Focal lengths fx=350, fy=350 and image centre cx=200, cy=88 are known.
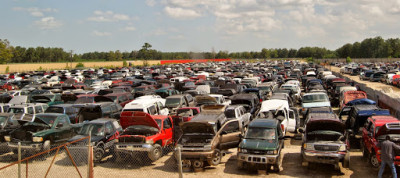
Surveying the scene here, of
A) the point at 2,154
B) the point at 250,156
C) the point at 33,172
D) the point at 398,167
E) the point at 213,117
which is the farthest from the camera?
the point at 2,154

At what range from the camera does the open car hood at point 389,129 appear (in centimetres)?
1119

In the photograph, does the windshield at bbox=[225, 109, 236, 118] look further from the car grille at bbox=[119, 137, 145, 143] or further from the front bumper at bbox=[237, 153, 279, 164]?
the car grille at bbox=[119, 137, 145, 143]

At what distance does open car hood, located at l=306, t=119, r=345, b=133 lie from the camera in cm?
1227

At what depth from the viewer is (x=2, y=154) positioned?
1486 cm

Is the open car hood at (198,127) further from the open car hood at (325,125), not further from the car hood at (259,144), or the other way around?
the open car hood at (325,125)

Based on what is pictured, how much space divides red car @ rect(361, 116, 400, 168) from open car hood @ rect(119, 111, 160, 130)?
759 centimetres

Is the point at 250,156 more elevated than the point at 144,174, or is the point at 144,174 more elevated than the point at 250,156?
the point at 250,156

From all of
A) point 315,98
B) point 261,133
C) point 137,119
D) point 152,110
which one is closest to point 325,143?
point 261,133

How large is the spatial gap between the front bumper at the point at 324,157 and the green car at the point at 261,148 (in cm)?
98

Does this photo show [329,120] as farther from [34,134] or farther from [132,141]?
[34,134]

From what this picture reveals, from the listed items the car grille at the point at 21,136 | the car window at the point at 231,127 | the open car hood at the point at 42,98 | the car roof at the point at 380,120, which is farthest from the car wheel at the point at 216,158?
the open car hood at the point at 42,98

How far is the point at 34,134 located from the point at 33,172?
1900 millimetres

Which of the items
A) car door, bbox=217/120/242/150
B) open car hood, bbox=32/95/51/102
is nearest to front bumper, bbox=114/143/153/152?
car door, bbox=217/120/242/150

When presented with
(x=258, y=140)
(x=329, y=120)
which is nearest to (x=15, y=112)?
(x=258, y=140)
